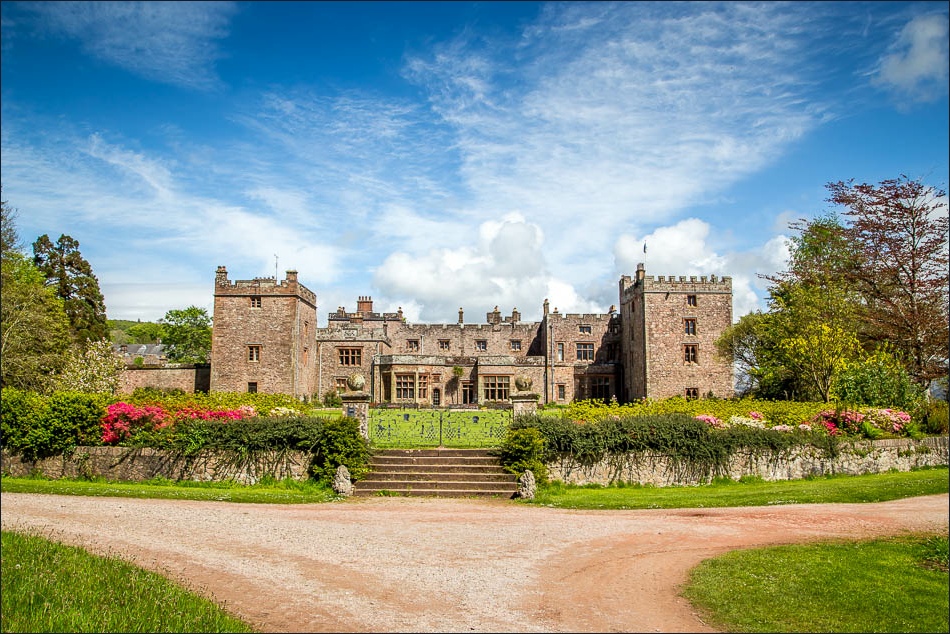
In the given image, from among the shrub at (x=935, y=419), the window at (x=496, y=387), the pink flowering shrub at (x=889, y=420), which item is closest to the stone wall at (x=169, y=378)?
the window at (x=496, y=387)

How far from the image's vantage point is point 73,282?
3694cm

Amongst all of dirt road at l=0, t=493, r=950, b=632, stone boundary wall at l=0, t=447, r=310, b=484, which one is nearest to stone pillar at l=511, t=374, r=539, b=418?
dirt road at l=0, t=493, r=950, b=632

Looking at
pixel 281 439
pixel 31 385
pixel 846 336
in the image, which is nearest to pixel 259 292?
pixel 31 385

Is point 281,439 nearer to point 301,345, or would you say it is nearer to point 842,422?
point 842,422

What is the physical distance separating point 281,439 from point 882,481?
47.1 ft

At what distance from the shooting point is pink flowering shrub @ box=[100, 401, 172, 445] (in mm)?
16094

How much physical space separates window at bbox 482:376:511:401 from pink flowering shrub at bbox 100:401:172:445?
24.8 m

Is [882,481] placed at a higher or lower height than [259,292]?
lower

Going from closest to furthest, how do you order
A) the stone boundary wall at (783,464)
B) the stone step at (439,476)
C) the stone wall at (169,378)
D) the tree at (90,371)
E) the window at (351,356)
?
the stone step at (439,476) < the stone boundary wall at (783,464) < the tree at (90,371) < the stone wall at (169,378) < the window at (351,356)

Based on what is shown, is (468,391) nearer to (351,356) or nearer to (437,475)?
(351,356)

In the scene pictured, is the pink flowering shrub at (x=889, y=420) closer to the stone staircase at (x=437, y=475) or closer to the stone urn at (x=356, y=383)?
the stone staircase at (x=437, y=475)

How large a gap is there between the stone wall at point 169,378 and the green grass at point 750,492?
1137 inches

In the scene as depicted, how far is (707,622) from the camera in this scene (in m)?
6.49

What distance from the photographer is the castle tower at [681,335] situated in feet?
128
